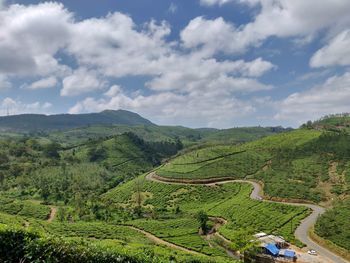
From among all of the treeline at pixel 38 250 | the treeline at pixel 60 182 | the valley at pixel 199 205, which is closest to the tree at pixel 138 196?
the valley at pixel 199 205

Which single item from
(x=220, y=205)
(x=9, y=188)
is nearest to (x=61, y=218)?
→ (x=220, y=205)

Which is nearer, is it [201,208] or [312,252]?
[312,252]

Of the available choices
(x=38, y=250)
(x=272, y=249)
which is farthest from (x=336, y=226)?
(x=38, y=250)

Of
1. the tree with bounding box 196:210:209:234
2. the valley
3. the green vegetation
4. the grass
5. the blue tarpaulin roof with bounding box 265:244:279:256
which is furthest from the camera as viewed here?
the tree with bounding box 196:210:209:234

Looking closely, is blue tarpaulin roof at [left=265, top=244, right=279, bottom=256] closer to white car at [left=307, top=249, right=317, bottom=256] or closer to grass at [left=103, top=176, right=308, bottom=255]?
grass at [left=103, top=176, right=308, bottom=255]

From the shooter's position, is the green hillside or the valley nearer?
the valley

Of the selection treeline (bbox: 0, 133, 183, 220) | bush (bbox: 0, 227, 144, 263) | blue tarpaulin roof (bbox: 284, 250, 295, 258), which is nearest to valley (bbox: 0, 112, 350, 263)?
bush (bbox: 0, 227, 144, 263)

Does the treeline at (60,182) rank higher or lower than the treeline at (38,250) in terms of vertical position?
lower

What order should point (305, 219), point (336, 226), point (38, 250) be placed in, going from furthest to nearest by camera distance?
point (305, 219), point (336, 226), point (38, 250)

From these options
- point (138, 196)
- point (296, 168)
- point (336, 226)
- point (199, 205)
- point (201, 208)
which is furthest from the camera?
point (138, 196)

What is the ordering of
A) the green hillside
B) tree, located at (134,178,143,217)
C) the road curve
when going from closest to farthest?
the road curve → the green hillside → tree, located at (134,178,143,217)

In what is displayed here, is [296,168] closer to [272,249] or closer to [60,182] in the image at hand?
[272,249]

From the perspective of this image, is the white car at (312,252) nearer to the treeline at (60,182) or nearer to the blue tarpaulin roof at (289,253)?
the blue tarpaulin roof at (289,253)

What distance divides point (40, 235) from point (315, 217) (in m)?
66.6
